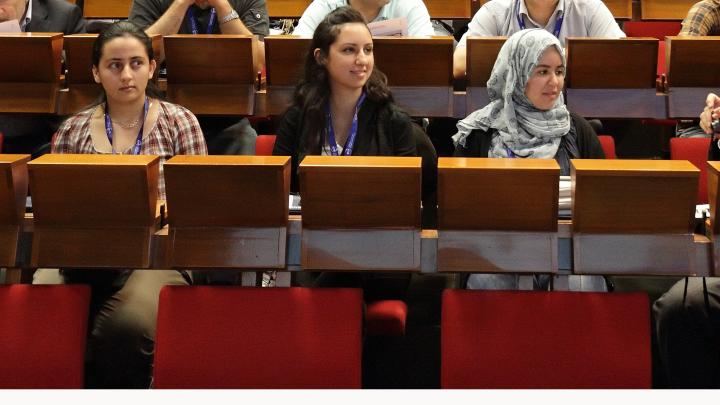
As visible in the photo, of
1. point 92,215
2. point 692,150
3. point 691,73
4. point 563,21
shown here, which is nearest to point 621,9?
point 563,21

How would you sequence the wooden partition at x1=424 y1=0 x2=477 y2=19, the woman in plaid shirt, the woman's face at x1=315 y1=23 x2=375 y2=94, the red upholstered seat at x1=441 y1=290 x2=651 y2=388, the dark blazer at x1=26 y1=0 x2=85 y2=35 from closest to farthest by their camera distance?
the red upholstered seat at x1=441 y1=290 x2=651 y2=388, the woman in plaid shirt, the woman's face at x1=315 y1=23 x2=375 y2=94, the dark blazer at x1=26 y1=0 x2=85 y2=35, the wooden partition at x1=424 y1=0 x2=477 y2=19

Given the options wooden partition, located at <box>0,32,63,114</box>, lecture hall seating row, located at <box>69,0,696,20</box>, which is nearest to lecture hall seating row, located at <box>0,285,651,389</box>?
wooden partition, located at <box>0,32,63,114</box>

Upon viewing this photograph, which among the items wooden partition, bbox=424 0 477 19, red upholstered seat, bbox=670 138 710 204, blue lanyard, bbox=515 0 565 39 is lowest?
red upholstered seat, bbox=670 138 710 204

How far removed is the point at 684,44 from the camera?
2.52 ft

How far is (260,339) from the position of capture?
506 millimetres

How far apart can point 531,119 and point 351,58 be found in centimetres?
14

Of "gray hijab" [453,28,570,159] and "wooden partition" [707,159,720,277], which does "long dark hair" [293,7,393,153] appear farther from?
"wooden partition" [707,159,720,277]

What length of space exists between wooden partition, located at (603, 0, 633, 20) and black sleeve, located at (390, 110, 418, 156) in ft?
1.98

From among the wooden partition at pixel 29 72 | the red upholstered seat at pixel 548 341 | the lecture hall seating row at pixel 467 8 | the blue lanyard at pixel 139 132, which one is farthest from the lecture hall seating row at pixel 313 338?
the lecture hall seating row at pixel 467 8

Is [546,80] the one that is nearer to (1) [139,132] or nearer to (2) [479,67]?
(2) [479,67]

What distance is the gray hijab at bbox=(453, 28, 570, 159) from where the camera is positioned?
67 centimetres

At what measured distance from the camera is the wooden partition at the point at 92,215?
1.69 ft

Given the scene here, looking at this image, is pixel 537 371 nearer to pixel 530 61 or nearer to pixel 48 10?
pixel 530 61

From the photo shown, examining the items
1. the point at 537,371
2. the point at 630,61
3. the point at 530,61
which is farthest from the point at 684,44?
the point at 537,371
